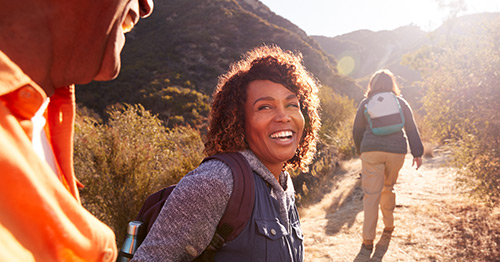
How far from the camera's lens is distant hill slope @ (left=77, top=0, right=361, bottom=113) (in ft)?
71.7

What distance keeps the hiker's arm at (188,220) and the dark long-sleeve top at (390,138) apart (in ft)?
10.5

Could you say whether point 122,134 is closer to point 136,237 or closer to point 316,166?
point 136,237

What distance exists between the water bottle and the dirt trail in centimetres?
353

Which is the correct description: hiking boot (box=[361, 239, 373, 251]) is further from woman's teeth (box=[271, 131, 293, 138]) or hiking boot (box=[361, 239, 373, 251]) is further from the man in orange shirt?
the man in orange shirt

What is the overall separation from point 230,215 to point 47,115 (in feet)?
2.70

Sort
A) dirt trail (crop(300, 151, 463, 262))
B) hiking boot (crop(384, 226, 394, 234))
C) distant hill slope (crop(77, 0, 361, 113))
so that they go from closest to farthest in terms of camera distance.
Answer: dirt trail (crop(300, 151, 463, 262)) < hiking boot (crop(384, 226, 394, 234)) < distant hill slope (crop(77, 0, 361, 113))

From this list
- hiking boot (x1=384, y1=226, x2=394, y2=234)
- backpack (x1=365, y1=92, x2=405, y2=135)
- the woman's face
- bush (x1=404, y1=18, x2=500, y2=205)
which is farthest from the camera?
hiking boot (x1=384, y1=226, x2=394, y2=234)

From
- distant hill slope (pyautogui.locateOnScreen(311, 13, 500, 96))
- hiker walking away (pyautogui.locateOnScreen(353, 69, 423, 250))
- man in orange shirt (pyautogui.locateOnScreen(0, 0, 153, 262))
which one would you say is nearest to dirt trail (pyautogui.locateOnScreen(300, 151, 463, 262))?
hiker walking away (pyautogui.locateOnScreen(353, 69, 423, 250))

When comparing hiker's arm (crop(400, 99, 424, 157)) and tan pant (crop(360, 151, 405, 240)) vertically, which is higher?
hiker's arm (crop(400, 99, 424, 157))

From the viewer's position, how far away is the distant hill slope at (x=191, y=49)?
71.7ft

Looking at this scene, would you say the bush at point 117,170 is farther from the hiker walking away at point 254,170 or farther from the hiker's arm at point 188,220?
the hiker's arm at point 188,220

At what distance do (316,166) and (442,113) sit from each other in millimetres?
3951

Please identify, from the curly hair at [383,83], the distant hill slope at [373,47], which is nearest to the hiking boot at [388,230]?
the curly hair at [383,83]

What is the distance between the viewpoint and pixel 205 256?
4.33ft
